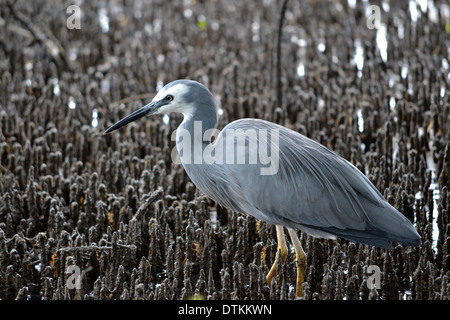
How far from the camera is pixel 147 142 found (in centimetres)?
601

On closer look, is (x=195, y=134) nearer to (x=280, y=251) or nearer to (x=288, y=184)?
(x=288, y=184)

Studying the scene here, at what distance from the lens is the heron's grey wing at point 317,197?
12.5 feet

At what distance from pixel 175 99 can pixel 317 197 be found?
941 mm

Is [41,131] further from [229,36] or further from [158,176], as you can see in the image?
[229,36]

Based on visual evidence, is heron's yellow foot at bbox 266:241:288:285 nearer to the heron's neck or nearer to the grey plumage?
the grey plumage

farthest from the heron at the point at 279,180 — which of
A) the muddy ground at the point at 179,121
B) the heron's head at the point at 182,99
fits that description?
the muddy ground at the point at 179,121

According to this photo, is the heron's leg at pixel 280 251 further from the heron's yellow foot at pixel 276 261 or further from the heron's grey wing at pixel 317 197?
the heron's grey wing at pixel 317 197

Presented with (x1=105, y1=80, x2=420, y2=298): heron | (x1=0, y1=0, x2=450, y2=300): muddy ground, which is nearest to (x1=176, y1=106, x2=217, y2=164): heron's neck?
(x1=105, y1=80, x2=420, y2=298): heron

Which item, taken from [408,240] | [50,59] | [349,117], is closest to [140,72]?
[50,59]

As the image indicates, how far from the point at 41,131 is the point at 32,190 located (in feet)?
4.66

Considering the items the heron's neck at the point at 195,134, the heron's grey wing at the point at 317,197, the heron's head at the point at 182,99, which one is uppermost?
the heron's head at the point at 182,99

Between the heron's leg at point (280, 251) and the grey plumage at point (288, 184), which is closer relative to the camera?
the grey plumage at point (288, 184)

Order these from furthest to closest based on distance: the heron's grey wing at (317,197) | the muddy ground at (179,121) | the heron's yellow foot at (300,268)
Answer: the muddy ground at (179,121), the heron's yellow foot at (300,268), the heron's grey wing at (317,197)

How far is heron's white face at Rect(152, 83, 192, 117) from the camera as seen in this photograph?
159 inches
